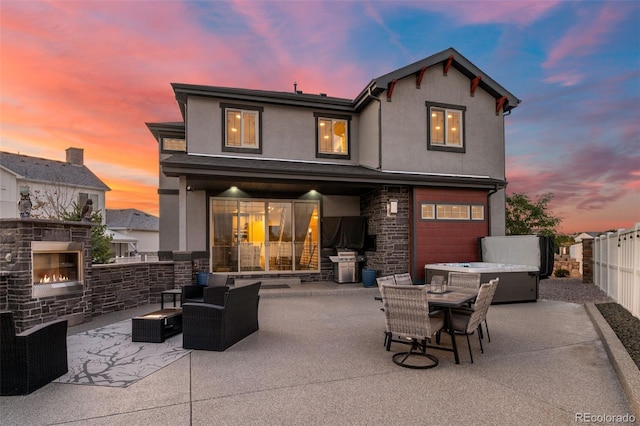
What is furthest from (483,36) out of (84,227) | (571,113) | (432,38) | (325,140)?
(84,227)

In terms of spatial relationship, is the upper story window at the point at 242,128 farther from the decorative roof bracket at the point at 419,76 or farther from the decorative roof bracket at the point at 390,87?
the decorative roof bracket at the point at 419,76

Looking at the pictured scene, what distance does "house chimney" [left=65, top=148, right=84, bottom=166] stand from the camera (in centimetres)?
2507

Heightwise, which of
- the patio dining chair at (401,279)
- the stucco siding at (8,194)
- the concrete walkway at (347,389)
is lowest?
the concrete walkway at (347,389)

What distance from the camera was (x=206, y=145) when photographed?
10727mm

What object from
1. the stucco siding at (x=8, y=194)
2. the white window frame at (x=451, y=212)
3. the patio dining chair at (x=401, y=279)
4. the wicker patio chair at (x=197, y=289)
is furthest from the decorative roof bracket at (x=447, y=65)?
the stucco siding at (x=8, y=194)

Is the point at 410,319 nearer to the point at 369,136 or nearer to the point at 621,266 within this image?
the point at 621,266

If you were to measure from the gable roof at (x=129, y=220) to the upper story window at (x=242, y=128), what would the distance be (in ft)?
66.4

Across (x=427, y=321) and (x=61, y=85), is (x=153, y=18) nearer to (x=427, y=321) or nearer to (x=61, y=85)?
(x=61, y=85)

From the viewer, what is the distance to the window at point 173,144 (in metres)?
12.6

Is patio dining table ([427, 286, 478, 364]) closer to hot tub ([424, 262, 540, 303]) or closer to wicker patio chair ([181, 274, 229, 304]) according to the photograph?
hot tub ([424, 262, 540, 303])

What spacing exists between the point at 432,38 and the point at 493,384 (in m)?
15.2

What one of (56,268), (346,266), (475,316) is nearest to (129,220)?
(346,266)

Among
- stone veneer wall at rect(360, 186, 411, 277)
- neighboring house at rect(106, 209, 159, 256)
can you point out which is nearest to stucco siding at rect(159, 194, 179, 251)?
stone veneer wall at rect(360, 186, 411, 277)

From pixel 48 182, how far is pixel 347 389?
80.2ft
